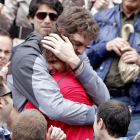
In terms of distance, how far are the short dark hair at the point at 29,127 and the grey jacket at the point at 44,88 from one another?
0.32 meters

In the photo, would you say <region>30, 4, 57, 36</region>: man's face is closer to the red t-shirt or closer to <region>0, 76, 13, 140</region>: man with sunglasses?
the red t-shirt

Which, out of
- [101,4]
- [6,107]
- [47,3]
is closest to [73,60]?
[6,107]

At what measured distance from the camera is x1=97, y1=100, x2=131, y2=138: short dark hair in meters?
2.99

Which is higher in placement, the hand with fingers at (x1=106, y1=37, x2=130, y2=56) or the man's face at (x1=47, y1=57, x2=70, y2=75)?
the man's face at (x1=47, y1=57, x2=70, y2=75)

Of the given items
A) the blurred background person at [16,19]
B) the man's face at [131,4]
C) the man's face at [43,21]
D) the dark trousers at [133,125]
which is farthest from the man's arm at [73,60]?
the blurred background person at [16,19]

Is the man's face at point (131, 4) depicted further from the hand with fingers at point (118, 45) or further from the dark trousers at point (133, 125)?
the dark trousers at point (133, 125)

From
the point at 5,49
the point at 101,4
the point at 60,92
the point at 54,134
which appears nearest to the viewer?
the point at 54,134

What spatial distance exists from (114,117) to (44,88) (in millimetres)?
608

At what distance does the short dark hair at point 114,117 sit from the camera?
118 inches

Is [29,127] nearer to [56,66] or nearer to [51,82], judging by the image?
[51,82]

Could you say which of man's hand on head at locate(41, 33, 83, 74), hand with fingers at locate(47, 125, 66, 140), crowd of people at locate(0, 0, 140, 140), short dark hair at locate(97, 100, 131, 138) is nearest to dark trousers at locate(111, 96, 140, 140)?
crowd of people at locate(0, 0, 140, 140)

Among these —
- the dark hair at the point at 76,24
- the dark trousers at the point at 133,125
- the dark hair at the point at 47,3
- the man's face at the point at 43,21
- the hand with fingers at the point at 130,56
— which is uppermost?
the dark hair at the point at 76,24

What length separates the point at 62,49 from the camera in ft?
10.4

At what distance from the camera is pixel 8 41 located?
14.2 ft
